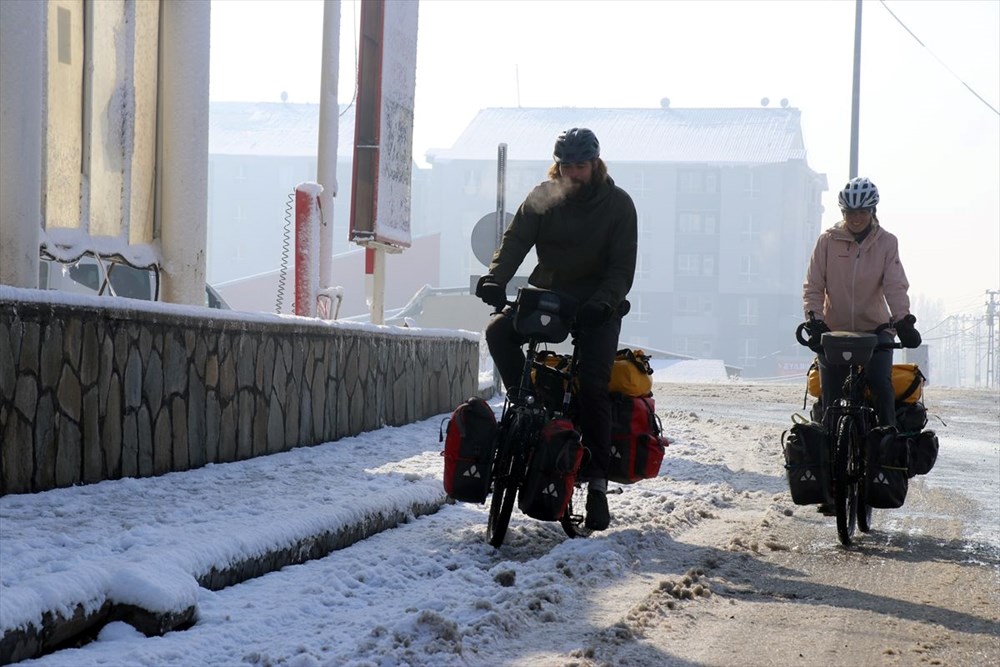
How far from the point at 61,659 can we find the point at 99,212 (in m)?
5.92

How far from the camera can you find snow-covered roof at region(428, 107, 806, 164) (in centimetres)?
8000

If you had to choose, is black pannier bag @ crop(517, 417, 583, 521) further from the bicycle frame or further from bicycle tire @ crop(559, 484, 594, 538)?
bicycle tire @ crop(559, 484, 594, 538)

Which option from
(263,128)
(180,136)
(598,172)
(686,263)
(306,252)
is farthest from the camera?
(263,128)

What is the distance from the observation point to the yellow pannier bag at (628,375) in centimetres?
659

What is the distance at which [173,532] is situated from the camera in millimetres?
5430

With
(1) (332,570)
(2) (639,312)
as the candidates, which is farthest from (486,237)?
(2) (639,312)

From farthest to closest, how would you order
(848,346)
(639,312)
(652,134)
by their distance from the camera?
(639,312), (652,134), (848,346)

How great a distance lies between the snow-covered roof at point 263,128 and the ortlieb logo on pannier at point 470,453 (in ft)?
275

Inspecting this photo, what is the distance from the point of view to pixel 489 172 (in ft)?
272

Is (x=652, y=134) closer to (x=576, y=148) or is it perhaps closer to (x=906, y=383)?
(x=906, y=383)

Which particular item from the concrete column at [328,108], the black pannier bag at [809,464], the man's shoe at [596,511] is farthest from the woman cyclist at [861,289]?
the concrete column at [328,108]

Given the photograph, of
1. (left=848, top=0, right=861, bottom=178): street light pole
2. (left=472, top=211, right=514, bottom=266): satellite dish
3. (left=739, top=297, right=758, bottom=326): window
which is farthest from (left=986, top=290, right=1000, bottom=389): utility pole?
(left=472, top=211, right=514, bottom=266): satellite dish

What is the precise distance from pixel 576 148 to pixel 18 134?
3203 mm

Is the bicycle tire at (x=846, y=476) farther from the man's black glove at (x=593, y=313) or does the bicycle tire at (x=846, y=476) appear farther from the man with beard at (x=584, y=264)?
the man's black glove at (x=593, y=313)
